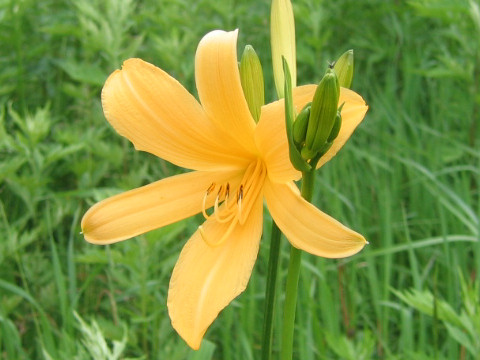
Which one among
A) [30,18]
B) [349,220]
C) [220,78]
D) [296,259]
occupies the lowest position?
[349,220]

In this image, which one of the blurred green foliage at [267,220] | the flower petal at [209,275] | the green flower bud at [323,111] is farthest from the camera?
the blurred green foliage at [267,220]

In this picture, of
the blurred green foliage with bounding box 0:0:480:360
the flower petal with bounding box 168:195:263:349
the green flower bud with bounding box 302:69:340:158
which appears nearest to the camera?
the green flower bud with bounding box 302:69:340:158

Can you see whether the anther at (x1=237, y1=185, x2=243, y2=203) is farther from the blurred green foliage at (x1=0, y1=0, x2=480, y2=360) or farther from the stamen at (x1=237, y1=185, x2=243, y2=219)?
the blurred green foliage at (x1=0, y1=0, x2=480, y2=360)

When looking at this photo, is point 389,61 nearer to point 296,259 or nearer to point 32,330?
point 32,330

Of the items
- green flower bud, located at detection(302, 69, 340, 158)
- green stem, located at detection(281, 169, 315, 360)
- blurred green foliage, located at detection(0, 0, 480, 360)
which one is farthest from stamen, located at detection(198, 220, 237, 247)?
blurred green foliage, located at detection(0, 0, 480, 360)

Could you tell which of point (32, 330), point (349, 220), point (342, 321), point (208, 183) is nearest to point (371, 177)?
point (349, 220)

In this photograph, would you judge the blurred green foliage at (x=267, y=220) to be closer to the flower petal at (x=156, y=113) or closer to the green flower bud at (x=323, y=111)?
the flower petal at (x=156, y=113)

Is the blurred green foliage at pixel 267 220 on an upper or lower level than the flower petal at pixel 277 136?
lower

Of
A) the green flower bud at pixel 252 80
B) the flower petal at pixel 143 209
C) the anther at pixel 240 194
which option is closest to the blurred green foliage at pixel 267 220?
the flower petal at pixel 143 209

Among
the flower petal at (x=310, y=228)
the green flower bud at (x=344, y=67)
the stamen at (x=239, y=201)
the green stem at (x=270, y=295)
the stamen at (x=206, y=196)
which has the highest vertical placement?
the green flower bud at (x=344, y=67)
